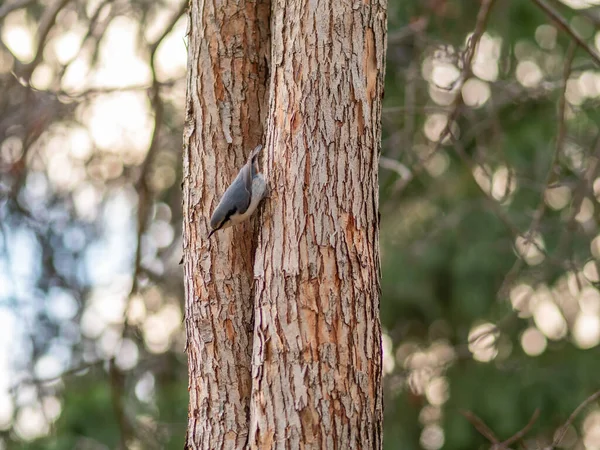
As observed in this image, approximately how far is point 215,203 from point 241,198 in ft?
0.84

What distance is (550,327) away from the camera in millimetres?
7035

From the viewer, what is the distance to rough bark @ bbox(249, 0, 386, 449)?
91.4 inches

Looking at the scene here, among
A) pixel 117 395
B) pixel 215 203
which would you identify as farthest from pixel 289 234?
pixel 117 395

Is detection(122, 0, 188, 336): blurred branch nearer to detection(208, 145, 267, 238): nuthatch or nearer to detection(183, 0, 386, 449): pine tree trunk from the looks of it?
detection(183, 0, 386, 449): pine tree trunk

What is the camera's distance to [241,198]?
2434mm

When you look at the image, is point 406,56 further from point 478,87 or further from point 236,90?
point 236,90

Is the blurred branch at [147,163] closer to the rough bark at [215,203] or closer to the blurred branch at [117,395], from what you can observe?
the blurred branch at [117,395]

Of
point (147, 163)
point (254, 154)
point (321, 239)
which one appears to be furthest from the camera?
point (147, 163)

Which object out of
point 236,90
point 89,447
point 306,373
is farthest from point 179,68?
point 306,373

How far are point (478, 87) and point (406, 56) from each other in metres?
0.72

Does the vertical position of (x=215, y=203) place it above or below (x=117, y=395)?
above

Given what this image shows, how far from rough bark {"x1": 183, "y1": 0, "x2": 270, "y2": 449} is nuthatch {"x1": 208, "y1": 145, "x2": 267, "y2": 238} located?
0.27 feet

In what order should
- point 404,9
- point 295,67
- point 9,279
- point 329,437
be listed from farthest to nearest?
1. point 404,9
2. point 9,279
3. point 295,67
4. point 329,437

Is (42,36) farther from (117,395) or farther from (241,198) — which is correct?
(241,198)
